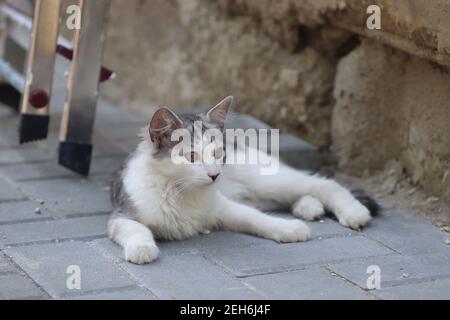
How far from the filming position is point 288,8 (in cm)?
516

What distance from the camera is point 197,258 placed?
3887mm

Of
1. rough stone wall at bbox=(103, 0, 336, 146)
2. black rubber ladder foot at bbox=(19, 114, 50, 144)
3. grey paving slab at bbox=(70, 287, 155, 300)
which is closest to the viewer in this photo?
grey paving slab at bbox=(70, 287, 155, 300)

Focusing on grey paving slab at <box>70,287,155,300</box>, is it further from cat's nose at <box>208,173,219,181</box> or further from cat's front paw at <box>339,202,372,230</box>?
cat's front paw at <box>339,202,372,230</box>

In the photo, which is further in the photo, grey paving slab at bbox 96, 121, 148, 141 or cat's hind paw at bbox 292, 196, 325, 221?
grey paving slab at bbox 96, 121, 148, 141

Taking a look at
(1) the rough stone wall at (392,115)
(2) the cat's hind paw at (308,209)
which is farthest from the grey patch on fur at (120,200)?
(1) the rough stone wall at (392,115)

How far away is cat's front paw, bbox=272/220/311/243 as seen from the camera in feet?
13.5

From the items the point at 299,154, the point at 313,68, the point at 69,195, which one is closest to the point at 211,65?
the point at 313,68

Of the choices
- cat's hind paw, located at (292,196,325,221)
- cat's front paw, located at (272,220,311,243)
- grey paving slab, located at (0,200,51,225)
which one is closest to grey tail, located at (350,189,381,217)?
cat's hind paw, located at (292,196,325,221)

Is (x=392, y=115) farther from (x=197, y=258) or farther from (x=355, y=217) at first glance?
(x=197, y=258)

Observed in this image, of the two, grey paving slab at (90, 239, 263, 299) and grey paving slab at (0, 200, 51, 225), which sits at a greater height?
grey paving slab at (90, 239, 263, 299)

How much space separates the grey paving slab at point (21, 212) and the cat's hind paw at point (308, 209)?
3.95ft

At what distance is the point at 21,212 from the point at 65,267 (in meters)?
0.81

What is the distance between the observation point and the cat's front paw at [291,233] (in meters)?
4.10

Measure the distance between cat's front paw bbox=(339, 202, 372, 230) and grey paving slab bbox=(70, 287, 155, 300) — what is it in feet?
4.01
